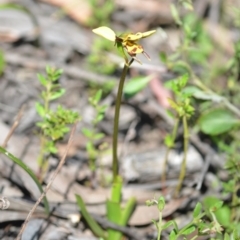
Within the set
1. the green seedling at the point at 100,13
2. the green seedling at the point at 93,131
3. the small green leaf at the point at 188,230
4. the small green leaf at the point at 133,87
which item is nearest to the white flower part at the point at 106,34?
the green seedling at the point at 93,131

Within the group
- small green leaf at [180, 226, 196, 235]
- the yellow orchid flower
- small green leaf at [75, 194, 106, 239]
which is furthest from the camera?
small green leaf at [75, 194, 106, 239]

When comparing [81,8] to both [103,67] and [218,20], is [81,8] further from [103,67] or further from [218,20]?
[218,20]

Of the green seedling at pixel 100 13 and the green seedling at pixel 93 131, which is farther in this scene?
the green seedling at pixel 100 13

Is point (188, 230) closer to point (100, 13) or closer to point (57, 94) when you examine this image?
point (57, 94)

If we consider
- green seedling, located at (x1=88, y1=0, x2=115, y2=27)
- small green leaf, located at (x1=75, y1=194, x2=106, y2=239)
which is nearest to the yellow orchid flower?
small green leaf, located at (x1=75, y1=194, x2=106, y2=239)

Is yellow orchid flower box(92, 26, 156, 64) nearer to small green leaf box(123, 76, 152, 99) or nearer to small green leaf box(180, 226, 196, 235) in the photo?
small green leaf box(180, 226, 196, 235)

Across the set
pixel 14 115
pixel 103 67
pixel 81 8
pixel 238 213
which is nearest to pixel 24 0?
pixel 81 8

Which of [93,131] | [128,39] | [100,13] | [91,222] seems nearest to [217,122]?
[93,131]

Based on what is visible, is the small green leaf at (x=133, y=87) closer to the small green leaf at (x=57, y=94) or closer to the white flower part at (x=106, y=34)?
the small green leaf at (x=57, y=94)
